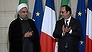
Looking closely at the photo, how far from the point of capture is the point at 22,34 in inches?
157

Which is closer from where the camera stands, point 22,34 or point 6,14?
point 22,34

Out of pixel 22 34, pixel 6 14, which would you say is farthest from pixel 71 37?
pixel 6 14

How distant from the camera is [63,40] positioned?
3.86 meters

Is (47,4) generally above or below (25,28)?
above

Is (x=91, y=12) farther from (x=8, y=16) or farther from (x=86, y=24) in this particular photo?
(x=8, y=16)

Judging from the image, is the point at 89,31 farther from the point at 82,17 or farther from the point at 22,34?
the point at 22,34

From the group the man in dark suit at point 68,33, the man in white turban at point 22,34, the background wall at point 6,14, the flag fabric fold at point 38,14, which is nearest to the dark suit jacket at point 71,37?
A: the man in dark suit at point 68,33

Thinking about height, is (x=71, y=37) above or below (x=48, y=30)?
below

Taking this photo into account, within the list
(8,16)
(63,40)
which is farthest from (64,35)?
(8,16)

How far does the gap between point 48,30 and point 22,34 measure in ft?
2.20

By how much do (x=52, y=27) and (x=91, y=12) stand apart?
0.82 m

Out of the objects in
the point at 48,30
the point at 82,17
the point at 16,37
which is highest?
the point at 82,17

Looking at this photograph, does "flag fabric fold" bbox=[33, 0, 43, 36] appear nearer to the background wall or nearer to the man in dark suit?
the background wall

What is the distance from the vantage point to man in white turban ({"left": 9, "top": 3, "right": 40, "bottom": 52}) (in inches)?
156
